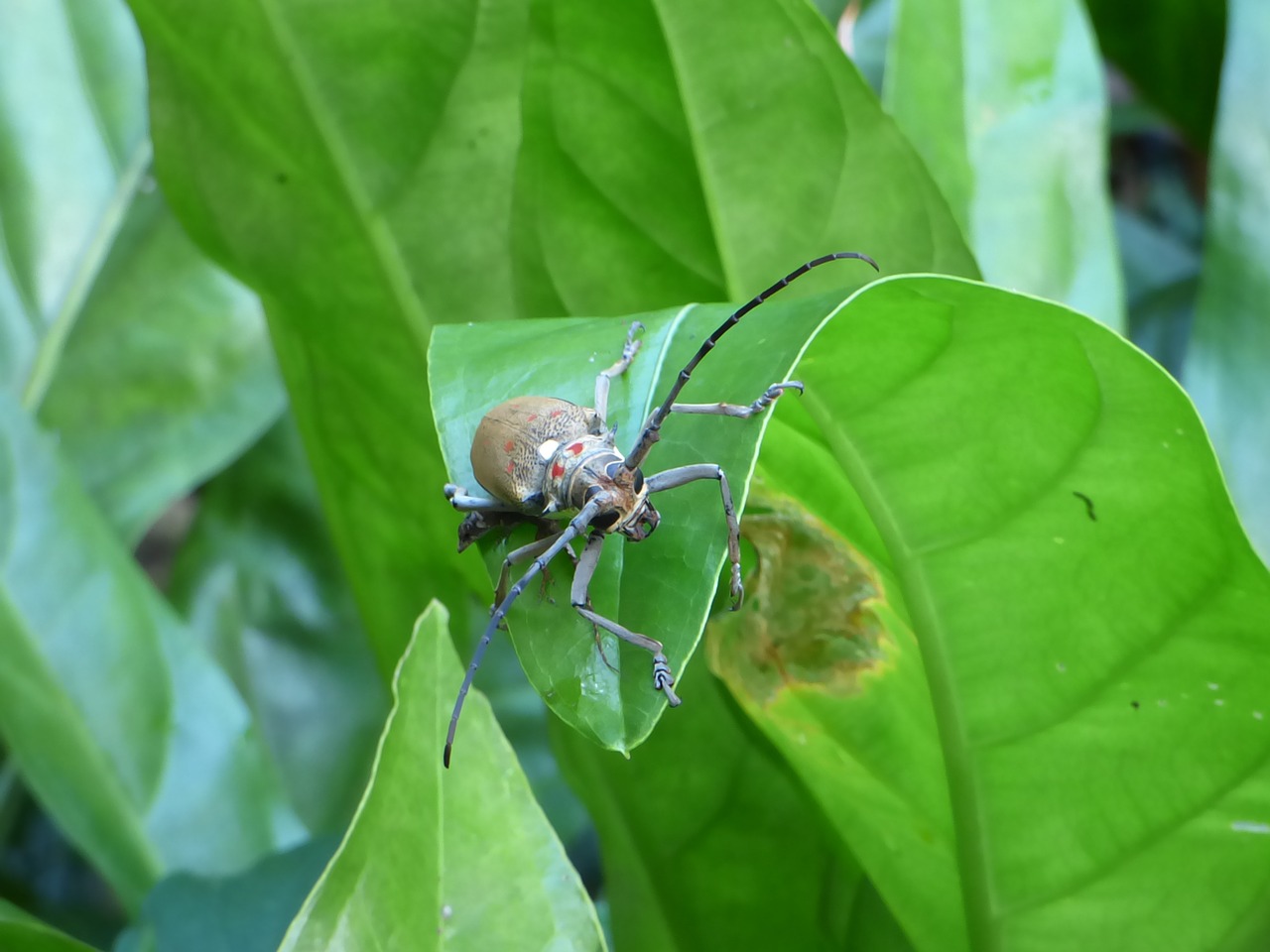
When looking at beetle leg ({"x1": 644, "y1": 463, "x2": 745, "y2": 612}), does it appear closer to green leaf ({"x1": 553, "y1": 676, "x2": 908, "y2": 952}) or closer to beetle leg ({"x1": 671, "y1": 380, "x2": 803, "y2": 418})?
beetle leg ({"x1": 671, "y1": 380, "x2": 803, "y2": 418})

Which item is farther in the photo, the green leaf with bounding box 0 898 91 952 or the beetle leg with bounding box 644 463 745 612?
the green leaf with bounding box 0 898 91 952

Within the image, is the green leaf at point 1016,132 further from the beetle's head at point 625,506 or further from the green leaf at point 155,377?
the green leaf at point 155,377

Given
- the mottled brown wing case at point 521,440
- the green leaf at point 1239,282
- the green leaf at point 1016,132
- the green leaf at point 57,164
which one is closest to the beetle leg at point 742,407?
the mottled brown wing case at point 521,440

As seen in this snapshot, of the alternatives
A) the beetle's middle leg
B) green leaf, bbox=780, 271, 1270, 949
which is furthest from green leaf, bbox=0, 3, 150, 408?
green leaf, bbox=780, 271, 1270, 949

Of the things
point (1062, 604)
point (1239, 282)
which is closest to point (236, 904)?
point (1062, 604)

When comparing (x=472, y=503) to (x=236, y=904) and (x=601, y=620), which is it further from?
(x=236, y=904)

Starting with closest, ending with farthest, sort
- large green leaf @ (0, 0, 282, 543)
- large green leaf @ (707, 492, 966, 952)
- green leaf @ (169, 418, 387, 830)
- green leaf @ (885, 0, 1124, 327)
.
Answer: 1. large green leaf @ (707, 492, 966, 952)
2. green leaf @ (885, 0, 1124, 327)
3. green leaf @ (169, 418, 387, 830)
4. large green leaf @ (0, 0, 282, 543)
